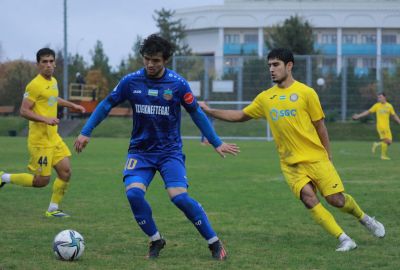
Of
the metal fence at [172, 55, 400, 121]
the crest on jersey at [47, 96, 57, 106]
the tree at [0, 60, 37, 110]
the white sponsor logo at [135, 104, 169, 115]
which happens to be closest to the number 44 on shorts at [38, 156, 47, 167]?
the crest on jersey at [47, 96, 57, 106]

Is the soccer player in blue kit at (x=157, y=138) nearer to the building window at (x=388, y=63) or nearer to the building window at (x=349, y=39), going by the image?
the building window at (x=388, y=63)

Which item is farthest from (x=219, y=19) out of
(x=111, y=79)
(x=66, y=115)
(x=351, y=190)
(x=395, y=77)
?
(x=351, y=190)

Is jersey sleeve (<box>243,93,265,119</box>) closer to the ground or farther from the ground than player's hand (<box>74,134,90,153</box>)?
farther from the ground

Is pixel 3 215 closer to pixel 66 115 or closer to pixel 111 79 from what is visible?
pixel 66 115

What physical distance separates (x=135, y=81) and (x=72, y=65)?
55.0 metres

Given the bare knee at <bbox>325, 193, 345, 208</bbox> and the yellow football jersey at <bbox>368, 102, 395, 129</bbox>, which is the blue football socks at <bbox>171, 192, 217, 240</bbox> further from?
the yellow football jersey at <bbox>368, 102, 395, 129</bbox>

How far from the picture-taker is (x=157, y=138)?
768 cm

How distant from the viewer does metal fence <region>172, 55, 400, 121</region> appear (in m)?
37.4

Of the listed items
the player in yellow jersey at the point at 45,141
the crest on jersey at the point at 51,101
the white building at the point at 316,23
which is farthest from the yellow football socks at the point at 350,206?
the white building at the point at 316,23

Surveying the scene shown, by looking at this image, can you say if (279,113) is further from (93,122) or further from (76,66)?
(76,66)

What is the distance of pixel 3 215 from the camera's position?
10.8m

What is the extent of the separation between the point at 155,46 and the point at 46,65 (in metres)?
3.90

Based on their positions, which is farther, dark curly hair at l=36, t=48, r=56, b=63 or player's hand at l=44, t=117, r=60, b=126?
dark curly hair at l=36, t=48, r=56, b=63

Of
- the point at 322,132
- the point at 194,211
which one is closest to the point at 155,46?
the point at 194,211
